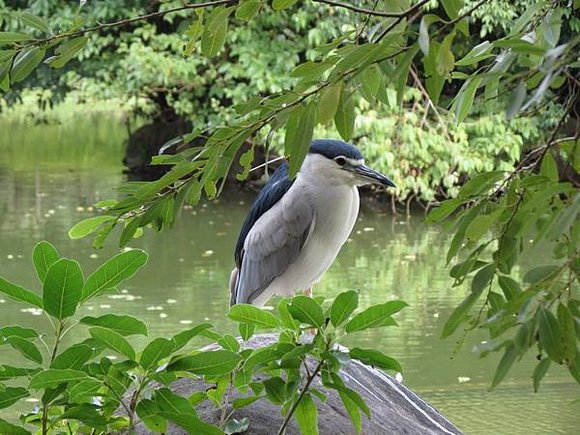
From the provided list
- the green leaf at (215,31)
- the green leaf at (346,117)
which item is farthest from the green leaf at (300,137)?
the green leaf at (215,31)

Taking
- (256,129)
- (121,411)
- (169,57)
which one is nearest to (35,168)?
(169,57)

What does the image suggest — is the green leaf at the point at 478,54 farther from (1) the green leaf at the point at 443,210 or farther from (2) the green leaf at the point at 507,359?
(2) the green leaf at the point at 507,359

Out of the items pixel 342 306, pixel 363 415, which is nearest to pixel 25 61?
pixel 342 306

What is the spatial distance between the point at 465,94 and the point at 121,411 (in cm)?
143

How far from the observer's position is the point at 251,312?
2.17 meters

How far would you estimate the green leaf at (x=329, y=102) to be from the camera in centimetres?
188

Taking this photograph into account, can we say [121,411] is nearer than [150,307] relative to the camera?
Yes

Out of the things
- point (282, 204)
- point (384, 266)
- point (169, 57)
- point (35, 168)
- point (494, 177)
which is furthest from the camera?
point (35, 168)

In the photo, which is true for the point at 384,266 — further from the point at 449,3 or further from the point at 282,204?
the point at 449,3

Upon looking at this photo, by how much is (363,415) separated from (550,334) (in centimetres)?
185

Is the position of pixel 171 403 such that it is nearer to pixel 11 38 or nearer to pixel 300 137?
pixel 300 137

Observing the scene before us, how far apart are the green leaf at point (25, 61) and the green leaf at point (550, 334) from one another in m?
1.04

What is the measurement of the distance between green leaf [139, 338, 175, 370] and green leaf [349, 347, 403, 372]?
1.01 ft

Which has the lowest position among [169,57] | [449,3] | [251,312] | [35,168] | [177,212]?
[35,168]
